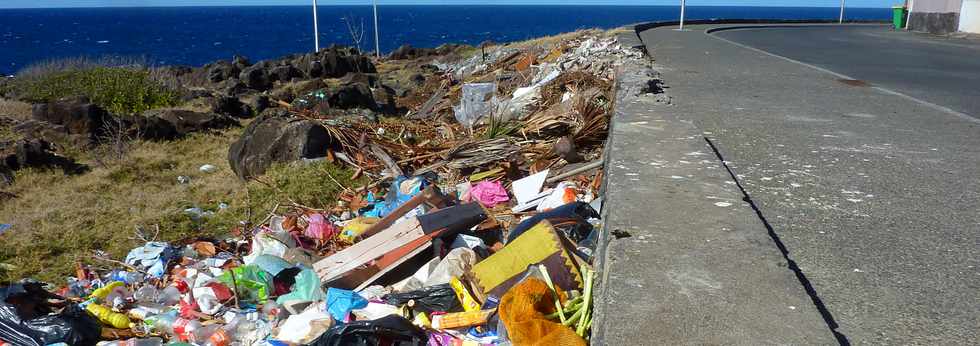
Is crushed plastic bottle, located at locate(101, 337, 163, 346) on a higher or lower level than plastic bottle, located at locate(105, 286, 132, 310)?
higher

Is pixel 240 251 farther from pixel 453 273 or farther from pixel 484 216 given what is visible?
pixel 453 273

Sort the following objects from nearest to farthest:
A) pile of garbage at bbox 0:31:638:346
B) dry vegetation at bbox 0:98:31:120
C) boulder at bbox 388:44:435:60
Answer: pile of garbage at bbox 0:31:638:346, dry vegetation at bbox 0:98:31:120, boulder at bbox 388:44:435:60

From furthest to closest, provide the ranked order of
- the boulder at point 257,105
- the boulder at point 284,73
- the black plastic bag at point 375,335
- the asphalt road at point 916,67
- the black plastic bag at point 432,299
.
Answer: the boulder at point 284,73 → the boulder at point 257,105 → the asphalt road at point 916,67 → the black plastic bag at point 432,299 → the black plastic bag at point 375,335

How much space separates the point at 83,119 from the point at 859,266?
36.6ft

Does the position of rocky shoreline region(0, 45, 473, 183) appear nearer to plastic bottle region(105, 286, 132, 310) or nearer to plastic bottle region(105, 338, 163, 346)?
plastic bottle region(105, 286, 132, 310)

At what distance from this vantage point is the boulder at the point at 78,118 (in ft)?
35.0

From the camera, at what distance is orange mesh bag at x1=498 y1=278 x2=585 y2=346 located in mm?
2490

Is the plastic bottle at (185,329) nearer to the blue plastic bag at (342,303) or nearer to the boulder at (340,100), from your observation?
the blue plastic bag at (342,303)

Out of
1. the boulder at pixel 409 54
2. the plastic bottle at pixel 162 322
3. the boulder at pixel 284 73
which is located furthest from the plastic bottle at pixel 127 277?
the boulder at pixel 409 54

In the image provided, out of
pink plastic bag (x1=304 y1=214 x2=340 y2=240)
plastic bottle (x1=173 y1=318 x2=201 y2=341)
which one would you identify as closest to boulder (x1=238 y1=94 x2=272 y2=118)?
pink plastic bag (x1=304 y1=214 x2=340 y2=240)

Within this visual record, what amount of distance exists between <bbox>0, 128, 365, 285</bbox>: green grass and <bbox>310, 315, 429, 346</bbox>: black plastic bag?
10.8ft

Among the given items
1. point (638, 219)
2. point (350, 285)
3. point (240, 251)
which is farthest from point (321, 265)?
point (638, 219)

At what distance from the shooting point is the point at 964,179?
365cm

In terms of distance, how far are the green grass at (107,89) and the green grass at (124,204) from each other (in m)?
5.57
